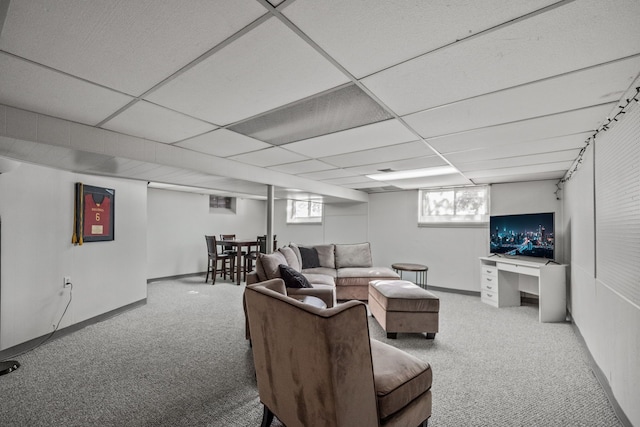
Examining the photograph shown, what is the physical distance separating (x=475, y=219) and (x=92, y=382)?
6.08 meters

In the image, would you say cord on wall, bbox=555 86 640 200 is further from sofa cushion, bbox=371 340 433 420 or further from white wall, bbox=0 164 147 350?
white wall, bbox=0 164 147 350

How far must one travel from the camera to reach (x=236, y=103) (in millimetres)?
2104

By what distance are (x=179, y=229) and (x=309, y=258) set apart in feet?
11.6

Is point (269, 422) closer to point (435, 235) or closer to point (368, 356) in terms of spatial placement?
point (368, 356)

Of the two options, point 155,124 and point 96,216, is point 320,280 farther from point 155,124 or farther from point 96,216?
point 96,216

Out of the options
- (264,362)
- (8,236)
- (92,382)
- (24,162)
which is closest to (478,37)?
(264,362)

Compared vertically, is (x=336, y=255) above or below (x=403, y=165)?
below

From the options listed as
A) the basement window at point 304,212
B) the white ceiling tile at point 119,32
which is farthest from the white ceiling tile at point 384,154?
the basement window at point 304,212

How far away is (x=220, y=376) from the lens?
2527 mm

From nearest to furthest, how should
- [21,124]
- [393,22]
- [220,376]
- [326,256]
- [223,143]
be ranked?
[393,22], [21,124], [220,376], [223,143], [326,256]

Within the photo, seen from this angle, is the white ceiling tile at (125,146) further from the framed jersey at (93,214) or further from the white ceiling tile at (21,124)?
the framed jersey at (93,214)

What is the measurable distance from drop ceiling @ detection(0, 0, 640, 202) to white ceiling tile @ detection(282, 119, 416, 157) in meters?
0.03

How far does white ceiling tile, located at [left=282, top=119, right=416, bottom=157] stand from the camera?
103 inches

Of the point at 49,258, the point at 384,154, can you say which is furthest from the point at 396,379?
the point at 49,258
